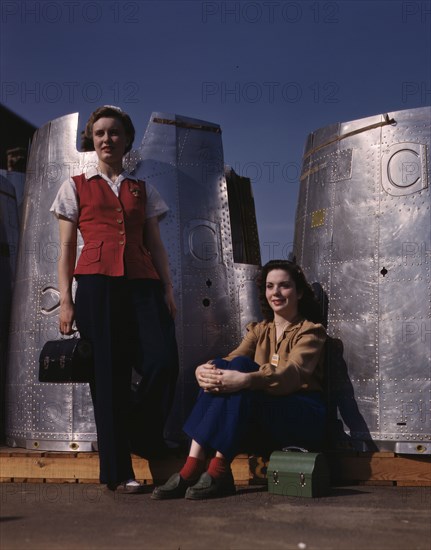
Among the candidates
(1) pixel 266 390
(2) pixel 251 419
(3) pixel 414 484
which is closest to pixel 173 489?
(2) pixel 251 419

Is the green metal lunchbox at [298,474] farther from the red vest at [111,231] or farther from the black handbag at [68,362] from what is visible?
the red vest at [111,231]

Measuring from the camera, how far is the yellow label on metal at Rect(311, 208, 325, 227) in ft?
17.1

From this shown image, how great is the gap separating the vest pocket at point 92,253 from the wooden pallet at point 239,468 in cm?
126

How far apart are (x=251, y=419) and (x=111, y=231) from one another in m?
1.32

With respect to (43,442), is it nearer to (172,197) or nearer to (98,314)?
(98,314)

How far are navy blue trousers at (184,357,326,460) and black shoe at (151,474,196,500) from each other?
22cm

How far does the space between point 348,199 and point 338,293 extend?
0.63 m

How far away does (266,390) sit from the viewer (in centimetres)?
420

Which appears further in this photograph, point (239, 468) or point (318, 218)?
point (318, 218)

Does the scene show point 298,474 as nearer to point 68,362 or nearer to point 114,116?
point 68,362

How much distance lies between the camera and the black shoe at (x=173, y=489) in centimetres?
390

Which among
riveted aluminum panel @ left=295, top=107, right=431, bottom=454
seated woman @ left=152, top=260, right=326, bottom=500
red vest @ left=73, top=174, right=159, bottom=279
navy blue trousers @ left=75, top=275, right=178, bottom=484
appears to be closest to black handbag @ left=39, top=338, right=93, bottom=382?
navy blue trousers @ left=75, top=275, right=178, bottom=484

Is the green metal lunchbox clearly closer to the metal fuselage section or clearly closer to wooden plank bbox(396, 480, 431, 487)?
wooden plank bbox(396, 480, 431, 487)

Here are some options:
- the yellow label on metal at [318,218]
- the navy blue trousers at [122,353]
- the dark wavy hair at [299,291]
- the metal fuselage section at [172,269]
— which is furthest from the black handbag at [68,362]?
the yellow label on metal at [318,218]
